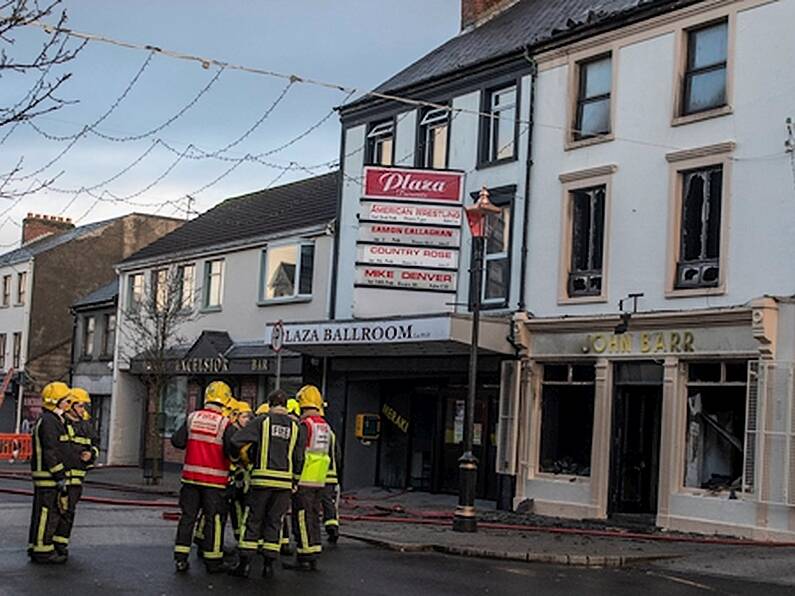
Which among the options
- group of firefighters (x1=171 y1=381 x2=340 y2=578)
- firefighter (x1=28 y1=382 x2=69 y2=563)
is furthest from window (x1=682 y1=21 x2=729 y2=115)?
firefighter (x1=28 y1=382 x2=69 y2=563)

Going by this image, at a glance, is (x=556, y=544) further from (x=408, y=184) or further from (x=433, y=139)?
(x=433, y=139)

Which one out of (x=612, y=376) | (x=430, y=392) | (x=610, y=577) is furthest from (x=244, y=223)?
(x=610, y=577)

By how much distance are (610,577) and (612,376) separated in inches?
297

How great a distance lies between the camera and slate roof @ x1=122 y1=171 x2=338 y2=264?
102 feet

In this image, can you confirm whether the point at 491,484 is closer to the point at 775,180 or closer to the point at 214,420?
the point at 775,180

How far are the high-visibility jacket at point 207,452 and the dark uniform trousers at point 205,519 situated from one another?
0.08 m

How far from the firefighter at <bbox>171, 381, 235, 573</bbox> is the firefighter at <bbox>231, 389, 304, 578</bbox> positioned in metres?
0.23

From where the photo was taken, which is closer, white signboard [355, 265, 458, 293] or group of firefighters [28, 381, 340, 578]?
group of firefighters [28, 381, 340, 578]

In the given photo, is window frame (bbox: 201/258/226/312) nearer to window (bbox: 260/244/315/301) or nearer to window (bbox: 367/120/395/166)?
window (bbox: 260/244/315/301)

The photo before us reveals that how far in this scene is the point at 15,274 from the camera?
Result: 49.0 meters

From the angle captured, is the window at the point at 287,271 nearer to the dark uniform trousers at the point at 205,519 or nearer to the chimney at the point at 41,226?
the dark uniform trousers at the point at 205,519

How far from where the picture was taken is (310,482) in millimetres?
13781

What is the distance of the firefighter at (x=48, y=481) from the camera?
12.8m

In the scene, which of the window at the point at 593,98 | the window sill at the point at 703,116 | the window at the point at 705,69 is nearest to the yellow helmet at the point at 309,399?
the window sill at the point at 703,116
